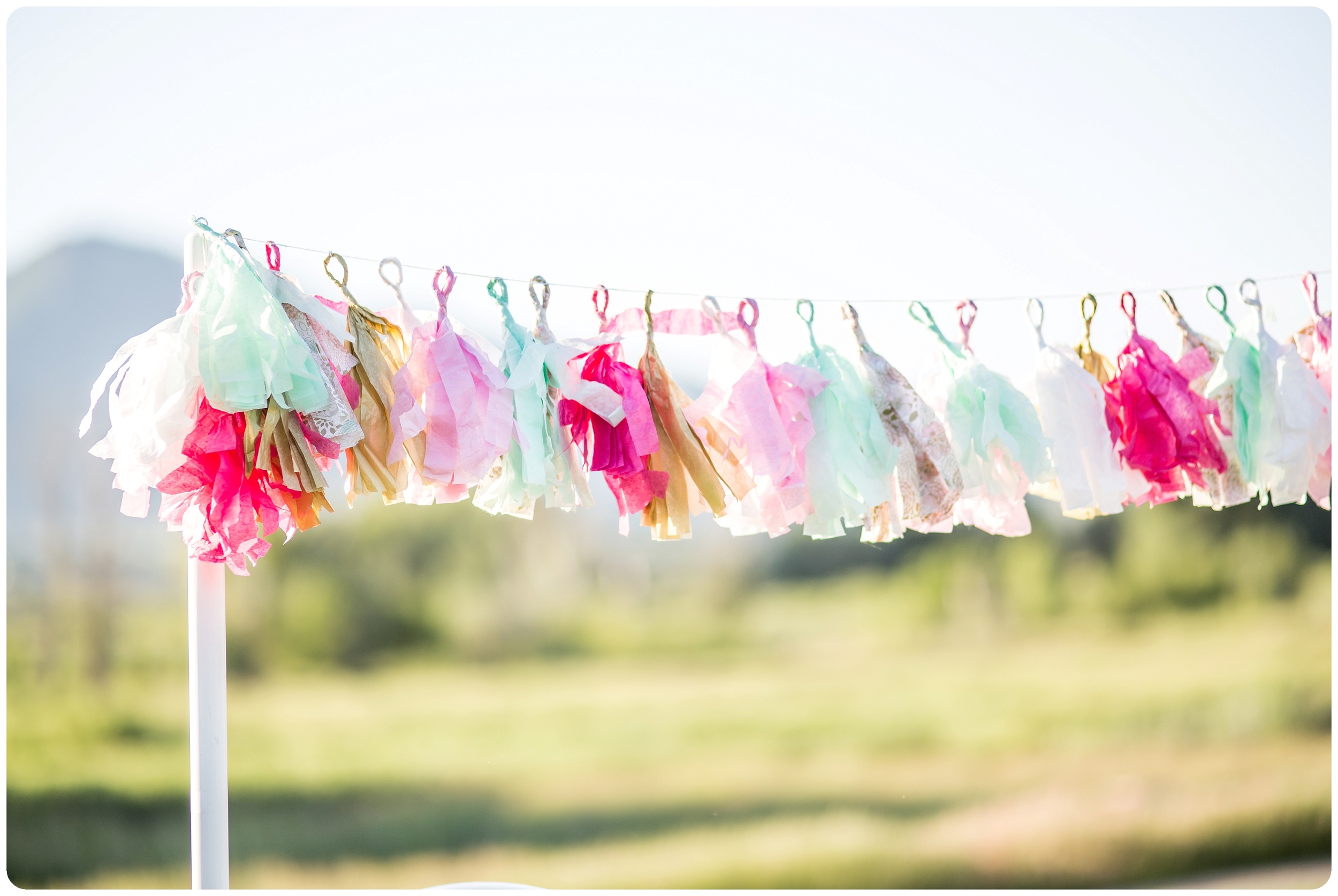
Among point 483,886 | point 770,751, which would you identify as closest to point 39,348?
point 483,886

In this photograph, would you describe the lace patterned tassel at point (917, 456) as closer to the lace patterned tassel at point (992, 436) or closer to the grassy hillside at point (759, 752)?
the lace patterned tassel at point (992, 436)

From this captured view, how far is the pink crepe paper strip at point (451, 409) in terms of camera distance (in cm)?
122

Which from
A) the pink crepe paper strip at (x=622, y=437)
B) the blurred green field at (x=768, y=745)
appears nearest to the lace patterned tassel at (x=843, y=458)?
the pink crepe paper strip at (x=622, y=437)

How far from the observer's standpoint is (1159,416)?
5.02ft

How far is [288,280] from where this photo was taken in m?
1.22

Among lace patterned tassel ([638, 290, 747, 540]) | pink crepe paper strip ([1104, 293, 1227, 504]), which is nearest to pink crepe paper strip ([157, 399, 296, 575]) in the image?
lace patterned tassel ([638, 290, 747, 540])

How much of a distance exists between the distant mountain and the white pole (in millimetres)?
1570

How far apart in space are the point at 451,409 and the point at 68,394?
1.92m

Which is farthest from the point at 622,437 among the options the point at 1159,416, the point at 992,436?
the point at 1159,416

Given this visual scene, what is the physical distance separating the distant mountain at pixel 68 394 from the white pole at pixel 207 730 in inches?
61.8

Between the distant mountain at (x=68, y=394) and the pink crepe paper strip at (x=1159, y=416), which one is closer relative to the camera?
the pink crepe paper strip at (x=1159, y=416)

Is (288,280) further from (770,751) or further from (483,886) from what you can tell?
(770,751)

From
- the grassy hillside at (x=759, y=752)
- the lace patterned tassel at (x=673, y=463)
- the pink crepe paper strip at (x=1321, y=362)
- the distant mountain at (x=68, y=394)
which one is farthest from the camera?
the grassy hillside at (x=759, y=752)

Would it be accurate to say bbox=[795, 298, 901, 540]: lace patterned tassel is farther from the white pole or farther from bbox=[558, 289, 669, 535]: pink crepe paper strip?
the white pole
